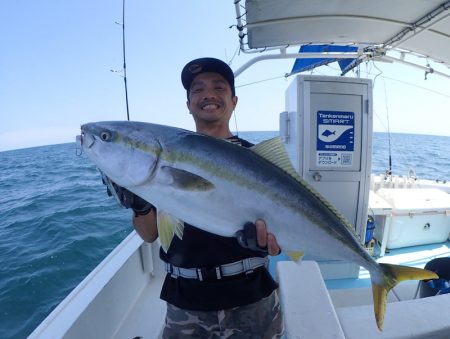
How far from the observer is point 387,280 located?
5.53ft

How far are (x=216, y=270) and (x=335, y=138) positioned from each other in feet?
10.00

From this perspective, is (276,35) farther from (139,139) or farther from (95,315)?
(95,315)

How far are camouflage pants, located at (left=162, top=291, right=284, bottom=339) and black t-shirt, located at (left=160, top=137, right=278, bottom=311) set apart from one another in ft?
0.16

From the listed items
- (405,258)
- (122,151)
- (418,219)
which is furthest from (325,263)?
(122,151)

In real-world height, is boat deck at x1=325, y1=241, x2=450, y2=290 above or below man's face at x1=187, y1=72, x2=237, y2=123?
below

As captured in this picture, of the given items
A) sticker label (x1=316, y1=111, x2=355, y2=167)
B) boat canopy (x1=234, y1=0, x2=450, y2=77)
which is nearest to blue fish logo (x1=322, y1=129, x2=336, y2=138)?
sticker label (x1=316, y1=111, x2=355, y2=167)

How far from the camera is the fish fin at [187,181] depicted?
146cm

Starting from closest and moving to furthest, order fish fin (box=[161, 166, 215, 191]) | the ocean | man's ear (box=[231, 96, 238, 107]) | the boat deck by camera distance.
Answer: fish fin (box=[161, 166, 215, 191]), man's ear (box=[231, 96, 238, 107]), the boat deck, the ocean

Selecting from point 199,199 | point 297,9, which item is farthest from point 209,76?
point 297,9

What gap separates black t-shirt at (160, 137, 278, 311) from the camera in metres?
1.70

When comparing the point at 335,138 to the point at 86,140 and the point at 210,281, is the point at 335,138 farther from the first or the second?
the point at 86,140

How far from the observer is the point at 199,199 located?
4.83 ft

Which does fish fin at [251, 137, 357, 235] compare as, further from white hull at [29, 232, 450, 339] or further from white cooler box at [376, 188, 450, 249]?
white cooler box at [376, 188, 450, 249]

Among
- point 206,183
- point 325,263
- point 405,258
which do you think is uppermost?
point 206,183
